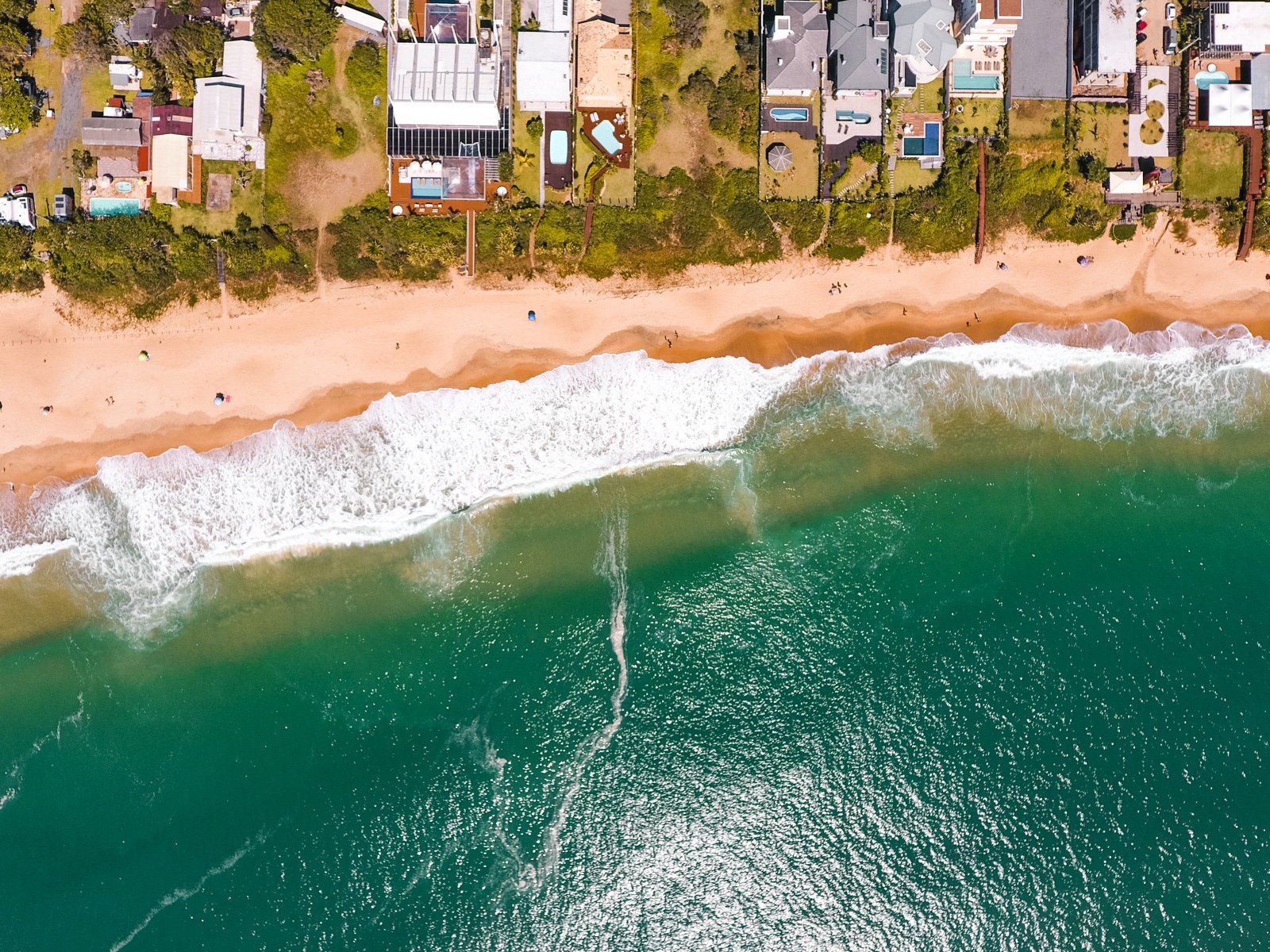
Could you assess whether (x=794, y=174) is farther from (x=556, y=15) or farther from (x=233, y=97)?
(x=233, y=97)

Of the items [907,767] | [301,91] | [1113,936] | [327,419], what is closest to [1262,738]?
[1113,936]

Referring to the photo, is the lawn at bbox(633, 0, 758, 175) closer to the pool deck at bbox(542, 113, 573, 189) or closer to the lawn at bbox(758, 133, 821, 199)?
the lawn at bbox(758, 133, 821, 199)

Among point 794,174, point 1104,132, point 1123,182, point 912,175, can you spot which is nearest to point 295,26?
point 794,174

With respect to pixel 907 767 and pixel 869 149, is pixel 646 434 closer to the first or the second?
pixel 869 149

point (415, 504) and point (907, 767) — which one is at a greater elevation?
point (415, 504)

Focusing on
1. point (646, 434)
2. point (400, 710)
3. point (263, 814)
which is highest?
point (646, 434)
